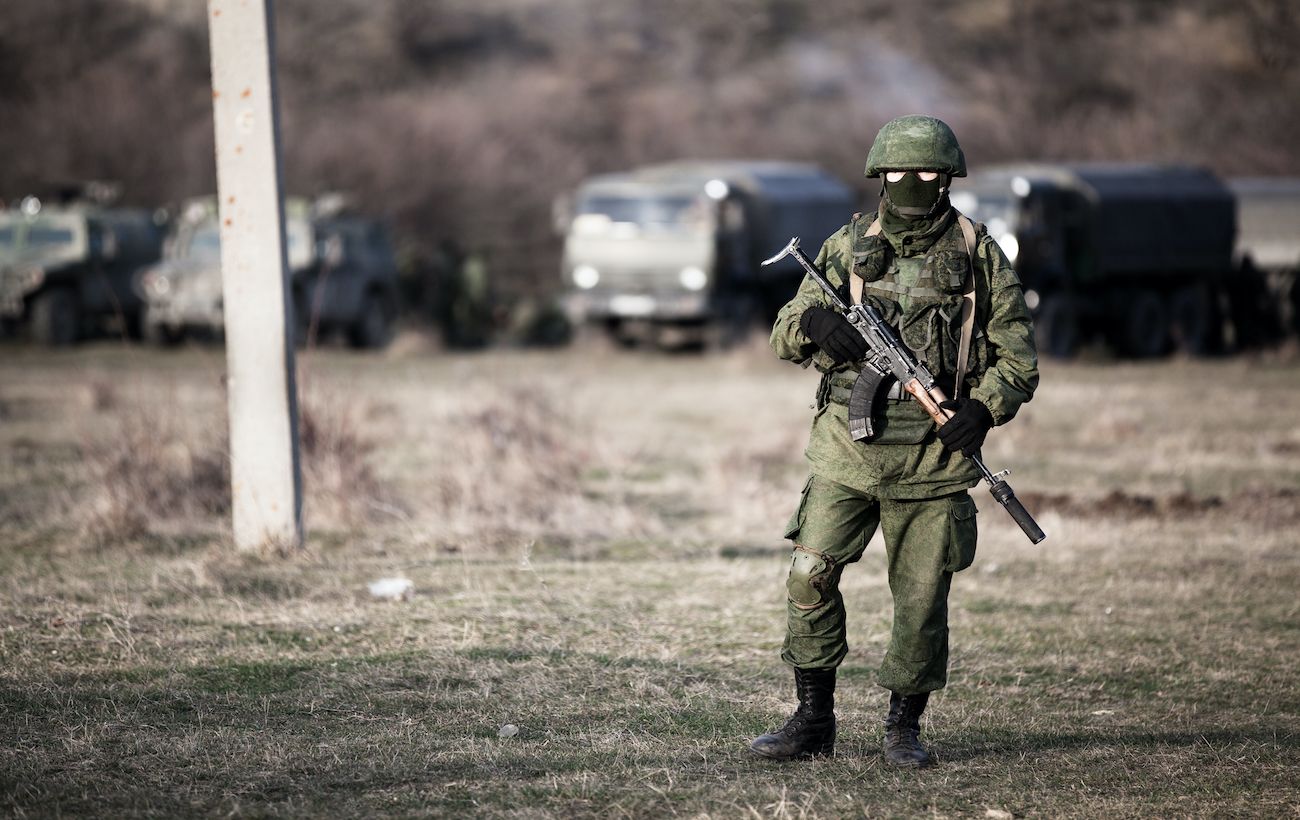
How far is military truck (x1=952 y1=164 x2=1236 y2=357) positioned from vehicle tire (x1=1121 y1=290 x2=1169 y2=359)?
0.04 feet

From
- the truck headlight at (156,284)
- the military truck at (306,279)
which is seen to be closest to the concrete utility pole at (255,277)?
the military truck at (306,279)

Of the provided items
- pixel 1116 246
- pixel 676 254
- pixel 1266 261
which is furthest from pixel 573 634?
pixel 1266 261

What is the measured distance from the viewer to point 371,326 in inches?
871

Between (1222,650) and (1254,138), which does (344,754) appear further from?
(1254,138)

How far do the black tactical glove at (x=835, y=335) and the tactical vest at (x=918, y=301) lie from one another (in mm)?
138

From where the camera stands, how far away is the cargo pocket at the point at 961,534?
4270 millimetres

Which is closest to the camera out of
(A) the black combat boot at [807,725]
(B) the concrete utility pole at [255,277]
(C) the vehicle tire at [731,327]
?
(A) the black combat boot at [807,725]

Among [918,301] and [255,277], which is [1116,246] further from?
[918,301]

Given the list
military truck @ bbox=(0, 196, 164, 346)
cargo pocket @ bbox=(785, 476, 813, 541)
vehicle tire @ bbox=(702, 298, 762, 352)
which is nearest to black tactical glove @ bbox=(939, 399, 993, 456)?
cargo pocket @ bbox=(785, 476, 813, 541)

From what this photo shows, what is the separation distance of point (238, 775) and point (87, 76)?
119 feet

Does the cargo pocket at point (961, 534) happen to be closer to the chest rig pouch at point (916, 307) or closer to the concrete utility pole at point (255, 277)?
the chest rig pouch at point (916, 307)

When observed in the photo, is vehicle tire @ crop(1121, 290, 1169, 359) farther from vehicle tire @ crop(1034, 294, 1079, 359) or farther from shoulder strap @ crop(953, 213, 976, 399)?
shoulder strap @ crop(953, 213, 976, 399)

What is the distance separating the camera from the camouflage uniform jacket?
4.25 m

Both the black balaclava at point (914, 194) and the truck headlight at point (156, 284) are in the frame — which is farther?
the truck headlight at point (156, 284)
